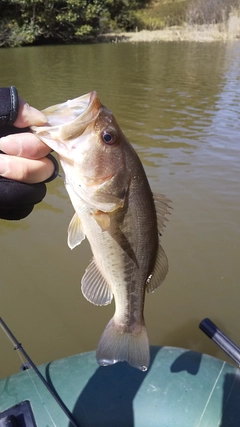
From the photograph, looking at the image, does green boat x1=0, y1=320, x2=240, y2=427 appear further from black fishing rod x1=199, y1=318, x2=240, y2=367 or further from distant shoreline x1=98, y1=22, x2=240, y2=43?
distant shoreline x1=98, y1=22, x2=240, y2=43

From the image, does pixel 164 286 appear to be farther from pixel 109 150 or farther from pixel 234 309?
pixel 109 150

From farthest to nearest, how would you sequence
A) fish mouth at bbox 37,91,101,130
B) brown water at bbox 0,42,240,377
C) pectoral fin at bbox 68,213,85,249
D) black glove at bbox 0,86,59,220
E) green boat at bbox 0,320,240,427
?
brown water at bbox 0,42,240,377 < green boat at bbox 0,320,240,427 < pectoral fin at bbox 68,213,85,249 < fish mouth at bbox 37,91,101,130 < black glove at bbox 0,86,59,220

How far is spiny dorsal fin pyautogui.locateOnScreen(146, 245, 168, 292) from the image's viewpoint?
184 centimetres

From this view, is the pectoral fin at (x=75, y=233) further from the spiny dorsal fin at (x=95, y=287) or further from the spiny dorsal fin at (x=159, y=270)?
the spiny dorsal fin at (x=159, y=270)

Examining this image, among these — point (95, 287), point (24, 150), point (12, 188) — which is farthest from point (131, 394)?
point (24, 150)

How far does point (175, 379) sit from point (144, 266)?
103cm

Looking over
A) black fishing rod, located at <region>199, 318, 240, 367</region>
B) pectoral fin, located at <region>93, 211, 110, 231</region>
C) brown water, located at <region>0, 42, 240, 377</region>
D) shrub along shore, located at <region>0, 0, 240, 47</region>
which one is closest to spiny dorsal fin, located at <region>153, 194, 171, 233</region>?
pectoral fin, located at <region>93, 211, 110, 231</region>

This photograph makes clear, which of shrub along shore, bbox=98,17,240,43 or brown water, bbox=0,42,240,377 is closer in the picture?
brown water, bbox=0,42,240,377

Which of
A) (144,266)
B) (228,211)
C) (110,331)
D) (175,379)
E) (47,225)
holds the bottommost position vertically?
(228,211)

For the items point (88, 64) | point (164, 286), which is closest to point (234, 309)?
point (164, 286)

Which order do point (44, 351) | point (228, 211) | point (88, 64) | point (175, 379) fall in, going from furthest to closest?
point (88, 64), point (228, 211), point (44, 351), point (175, 379)

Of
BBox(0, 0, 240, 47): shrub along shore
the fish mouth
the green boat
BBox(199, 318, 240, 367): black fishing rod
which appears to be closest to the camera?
the fish mouth

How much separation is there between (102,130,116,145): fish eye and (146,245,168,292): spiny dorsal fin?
0.54 metres

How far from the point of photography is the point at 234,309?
Answer: 4215 mm
